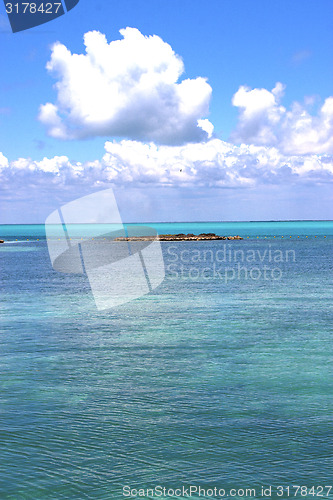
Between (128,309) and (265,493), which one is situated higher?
(128,309)

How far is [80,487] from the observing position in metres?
12.6

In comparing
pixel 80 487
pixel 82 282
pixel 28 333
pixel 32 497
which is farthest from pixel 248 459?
pixel 82 282

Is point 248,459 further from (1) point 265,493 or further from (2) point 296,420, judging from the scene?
(2) point 296,420

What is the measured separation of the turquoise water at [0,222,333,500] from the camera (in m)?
13.3

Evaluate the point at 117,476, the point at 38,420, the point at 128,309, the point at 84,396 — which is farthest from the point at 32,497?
the point at 128,309

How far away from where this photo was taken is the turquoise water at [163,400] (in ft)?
43.7

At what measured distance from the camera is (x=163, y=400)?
726 inches

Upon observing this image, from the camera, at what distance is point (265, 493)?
12.5 metres

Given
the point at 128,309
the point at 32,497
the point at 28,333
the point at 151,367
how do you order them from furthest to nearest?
the point at 128,309 < the point at 28,333 < the point at 151,367 < the point at 32,497

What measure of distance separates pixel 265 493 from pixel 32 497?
5.35 meters

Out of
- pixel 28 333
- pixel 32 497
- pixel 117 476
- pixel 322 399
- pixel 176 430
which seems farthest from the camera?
pixel 28 333

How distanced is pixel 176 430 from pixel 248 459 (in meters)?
2.58

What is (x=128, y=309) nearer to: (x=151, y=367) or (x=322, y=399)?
(x=151, y=367)

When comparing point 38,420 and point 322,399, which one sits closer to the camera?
point 38,420
